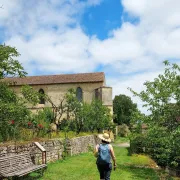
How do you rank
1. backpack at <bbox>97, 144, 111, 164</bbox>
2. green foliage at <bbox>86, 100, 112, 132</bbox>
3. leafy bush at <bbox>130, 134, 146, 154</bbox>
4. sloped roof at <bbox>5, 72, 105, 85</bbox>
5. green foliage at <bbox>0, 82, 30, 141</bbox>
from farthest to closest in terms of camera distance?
1. sloped roof at <bbox>5, 72, 105, 85</bbox>
2. green foliage at <bbox>86, 100, 112, 132</bbox>
3. leafy bush at <bbox>130, 134, 146, 154</bbox>
4. green foliage at <bbox>0, 82, 30, 141</bbox>
5. backpack at <bbox>97, 144, 111, 164</bbox>

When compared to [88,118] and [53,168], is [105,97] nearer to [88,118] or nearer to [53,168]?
[88,118]

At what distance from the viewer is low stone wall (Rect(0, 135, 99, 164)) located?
38.0ft

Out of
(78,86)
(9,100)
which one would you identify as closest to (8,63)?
(9,100)

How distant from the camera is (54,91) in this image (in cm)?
4716

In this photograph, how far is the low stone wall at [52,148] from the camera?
11.6 metres

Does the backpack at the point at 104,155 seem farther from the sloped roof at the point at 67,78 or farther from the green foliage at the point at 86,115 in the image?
the sloped roof at the point at 67,78

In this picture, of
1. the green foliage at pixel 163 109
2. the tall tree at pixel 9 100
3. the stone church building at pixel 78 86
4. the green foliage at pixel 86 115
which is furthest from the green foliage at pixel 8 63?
the stone church building at pixel 78 86

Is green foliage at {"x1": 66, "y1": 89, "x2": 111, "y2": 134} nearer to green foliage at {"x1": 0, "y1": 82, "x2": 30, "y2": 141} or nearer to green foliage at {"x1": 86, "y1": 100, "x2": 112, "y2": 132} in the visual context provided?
green foliage at {"x1": 86, "y1": 100, "x2": 112, "y2": 132}

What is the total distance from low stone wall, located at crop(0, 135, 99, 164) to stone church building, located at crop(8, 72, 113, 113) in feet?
68.2

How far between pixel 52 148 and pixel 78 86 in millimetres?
31013

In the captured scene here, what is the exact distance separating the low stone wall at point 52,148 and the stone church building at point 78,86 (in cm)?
2079

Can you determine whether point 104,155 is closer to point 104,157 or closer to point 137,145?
point 104,157

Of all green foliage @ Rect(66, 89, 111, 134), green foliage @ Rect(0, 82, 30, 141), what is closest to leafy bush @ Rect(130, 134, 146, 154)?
green foliage @ Rect(66, 89, 111, 134)

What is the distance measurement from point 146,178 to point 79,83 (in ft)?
113
